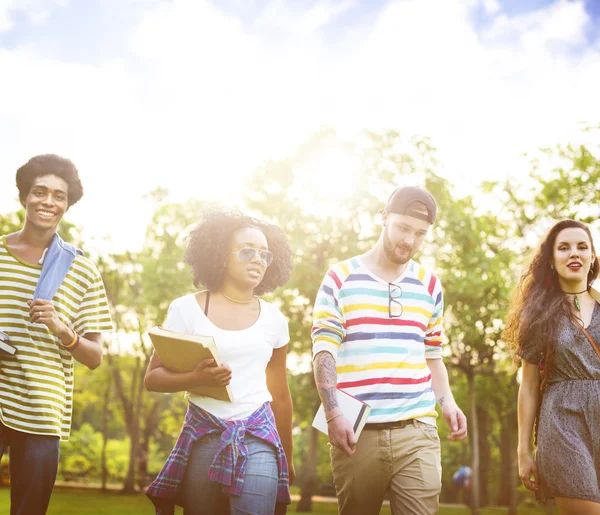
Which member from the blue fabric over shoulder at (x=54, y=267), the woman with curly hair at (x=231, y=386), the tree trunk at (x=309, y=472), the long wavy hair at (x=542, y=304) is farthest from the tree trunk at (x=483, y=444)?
the blue fabric over shoulder at (x=54, y=267)

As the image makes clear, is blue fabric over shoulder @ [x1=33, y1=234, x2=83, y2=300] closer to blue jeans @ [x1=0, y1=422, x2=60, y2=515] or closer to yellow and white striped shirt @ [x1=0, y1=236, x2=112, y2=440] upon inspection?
yellow and white striped shirt @ [x1=0, y1=236, x2=112, y2=440]

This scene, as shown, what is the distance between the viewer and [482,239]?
84.8 feet

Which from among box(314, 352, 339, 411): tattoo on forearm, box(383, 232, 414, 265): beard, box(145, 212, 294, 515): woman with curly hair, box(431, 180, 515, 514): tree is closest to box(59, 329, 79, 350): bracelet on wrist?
box(145, 212, 294, 515): woman with curly hair

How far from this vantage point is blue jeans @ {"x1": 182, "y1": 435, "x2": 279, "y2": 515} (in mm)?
3881

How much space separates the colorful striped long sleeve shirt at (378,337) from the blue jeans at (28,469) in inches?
69.4

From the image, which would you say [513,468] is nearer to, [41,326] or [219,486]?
[219,486]

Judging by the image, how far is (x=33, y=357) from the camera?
4215 millimetres

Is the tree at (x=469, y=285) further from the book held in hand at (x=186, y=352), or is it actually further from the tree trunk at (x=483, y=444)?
the book held in hand at (x=186, y=352)

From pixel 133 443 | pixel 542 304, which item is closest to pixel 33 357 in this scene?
pixel 542 304

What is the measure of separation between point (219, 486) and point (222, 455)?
0.17m

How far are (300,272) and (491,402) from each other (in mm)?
11177

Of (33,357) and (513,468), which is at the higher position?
(33,357)

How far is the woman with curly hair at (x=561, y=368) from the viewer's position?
183 inches

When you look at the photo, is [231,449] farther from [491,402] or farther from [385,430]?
[491,402]
